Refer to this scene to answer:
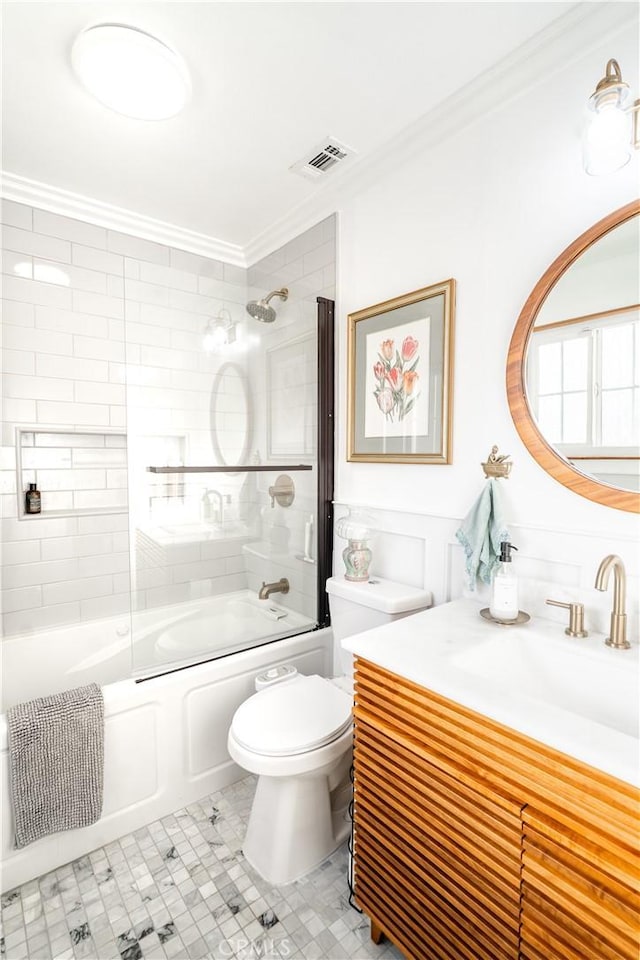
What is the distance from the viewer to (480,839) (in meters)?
0.94

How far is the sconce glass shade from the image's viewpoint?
112cm

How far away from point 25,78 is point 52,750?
2202 mm

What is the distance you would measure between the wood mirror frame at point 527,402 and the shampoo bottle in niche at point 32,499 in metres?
2.23

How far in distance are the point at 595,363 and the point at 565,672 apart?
2.71ft

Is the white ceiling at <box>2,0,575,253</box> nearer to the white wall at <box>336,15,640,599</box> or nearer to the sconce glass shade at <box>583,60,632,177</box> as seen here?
the white wall at <box>336,15,640,599</box>

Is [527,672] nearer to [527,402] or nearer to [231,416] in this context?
[527,402]

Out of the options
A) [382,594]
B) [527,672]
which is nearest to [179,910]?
[382,594]

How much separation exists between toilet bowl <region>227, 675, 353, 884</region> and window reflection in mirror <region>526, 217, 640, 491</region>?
113cm

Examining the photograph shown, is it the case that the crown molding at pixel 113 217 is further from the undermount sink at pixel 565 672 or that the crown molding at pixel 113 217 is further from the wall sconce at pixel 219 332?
the undermount sink at pixel 565 672

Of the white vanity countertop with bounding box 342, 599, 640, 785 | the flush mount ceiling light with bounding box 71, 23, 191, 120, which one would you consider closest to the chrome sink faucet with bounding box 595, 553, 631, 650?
Result: the white vanity countertop with bounding box 342, 599, 640, 785

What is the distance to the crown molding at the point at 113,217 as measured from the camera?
7.28ft

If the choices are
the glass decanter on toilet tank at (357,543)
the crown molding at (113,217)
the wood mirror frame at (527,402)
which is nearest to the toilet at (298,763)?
the glass decanter on toilet tank at (357,543)

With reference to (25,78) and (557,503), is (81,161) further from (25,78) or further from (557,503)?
(557,503)

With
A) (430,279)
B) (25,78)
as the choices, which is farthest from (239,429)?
(25,78)
